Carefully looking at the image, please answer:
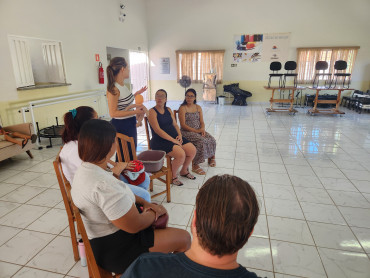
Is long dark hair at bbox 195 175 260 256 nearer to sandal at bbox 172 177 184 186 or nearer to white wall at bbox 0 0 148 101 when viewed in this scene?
sandal at bbox 172 177 184 186

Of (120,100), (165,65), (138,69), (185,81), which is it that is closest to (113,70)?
(120,100)

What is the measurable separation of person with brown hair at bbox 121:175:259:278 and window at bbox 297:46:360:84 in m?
9.09

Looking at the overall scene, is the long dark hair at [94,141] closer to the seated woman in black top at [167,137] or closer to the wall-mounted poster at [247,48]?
the seated woman in black top at [167,137]

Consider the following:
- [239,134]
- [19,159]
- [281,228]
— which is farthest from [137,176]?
[239,134]

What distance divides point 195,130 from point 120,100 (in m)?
1.21

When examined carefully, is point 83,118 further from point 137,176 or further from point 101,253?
point 101,253

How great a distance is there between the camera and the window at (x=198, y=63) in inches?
350

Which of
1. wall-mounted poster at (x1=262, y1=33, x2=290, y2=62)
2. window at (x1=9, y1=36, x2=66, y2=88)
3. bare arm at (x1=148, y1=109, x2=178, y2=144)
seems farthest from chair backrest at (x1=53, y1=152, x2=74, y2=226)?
A: wall-mounted poster at (x1=262, y1=33, x2=290, y2=62)

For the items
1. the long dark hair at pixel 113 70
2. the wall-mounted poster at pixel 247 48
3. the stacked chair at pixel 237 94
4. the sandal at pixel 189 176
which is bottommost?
the sandal at pixel 189 176

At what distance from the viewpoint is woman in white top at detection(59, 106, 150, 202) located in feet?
5.23

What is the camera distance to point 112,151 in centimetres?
125

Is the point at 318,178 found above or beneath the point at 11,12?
beneath

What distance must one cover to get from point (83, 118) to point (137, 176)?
1.87ft

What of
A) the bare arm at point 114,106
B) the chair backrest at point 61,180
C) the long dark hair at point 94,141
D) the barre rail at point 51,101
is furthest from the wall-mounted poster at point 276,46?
the long dark hair at point 94,141
